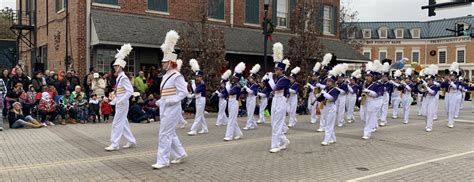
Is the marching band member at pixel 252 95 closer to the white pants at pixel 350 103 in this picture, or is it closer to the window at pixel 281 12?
the white pants at pixel 350 103

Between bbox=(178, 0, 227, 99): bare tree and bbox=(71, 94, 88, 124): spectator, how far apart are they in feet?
17.8

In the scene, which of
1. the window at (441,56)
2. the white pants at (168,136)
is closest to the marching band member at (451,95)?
the white pants at (168,136)

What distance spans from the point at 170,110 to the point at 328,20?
83.9 ft

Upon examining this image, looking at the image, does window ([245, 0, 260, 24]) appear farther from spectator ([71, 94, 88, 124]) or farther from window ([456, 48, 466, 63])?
window ([456, 48, 466, 63])

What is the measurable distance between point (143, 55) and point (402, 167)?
52.9 feet

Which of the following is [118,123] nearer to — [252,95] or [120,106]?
[120,106]

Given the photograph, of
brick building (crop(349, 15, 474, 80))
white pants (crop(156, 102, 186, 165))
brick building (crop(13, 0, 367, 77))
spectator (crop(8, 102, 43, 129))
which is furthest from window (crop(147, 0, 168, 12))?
brick building (crop(349, 15, 474, 80))

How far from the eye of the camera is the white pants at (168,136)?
334 inches

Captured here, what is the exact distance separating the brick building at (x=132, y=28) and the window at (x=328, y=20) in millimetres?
1244

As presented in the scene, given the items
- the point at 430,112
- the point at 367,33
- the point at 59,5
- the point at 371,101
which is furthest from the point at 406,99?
the point at 367,33

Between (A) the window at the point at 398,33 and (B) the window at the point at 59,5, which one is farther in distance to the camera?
(A) the window at the point at 398,33

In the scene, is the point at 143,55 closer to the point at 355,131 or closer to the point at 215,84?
the point at 215,84

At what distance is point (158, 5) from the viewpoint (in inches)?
912

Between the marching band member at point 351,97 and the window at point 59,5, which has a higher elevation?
the window at point 59,5
